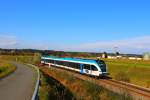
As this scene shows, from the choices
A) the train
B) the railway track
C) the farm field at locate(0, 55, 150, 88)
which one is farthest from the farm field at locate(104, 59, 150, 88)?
the railway track

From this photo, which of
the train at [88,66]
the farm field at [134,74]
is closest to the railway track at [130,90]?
the farm field at [134,74]

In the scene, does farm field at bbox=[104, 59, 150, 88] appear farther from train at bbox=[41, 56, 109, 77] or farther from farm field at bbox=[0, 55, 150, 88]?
train at bbox=[41, 56, 109, 77]

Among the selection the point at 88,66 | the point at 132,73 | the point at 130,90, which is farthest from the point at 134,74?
the point at 130,90

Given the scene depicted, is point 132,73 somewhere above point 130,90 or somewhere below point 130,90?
below

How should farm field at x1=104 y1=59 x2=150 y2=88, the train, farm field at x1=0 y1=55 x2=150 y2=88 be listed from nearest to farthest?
the train
farm field at x1=0 y1=55 x2=150 y2=88
farm field at x1=104 y1=59 x2=150 y2=88

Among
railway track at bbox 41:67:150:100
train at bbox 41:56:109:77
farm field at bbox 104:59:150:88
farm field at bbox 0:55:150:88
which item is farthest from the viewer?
farm field at bbox 104:59:150:88

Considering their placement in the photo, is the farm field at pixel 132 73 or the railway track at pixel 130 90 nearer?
the railway track at pixel 130 90

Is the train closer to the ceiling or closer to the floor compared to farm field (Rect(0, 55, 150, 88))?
closer to the ceiling

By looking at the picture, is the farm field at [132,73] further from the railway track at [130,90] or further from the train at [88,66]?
the railway track at [130,90]

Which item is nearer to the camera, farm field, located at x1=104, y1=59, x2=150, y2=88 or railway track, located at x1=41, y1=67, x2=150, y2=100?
railway track, located at x1=41, y1=67, x2=150, y2=100

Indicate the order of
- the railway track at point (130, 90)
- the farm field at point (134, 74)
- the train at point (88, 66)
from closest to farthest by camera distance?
the railway track at point (130, 90) → the train at point (88, 66) → the farm field at point (134, 74)

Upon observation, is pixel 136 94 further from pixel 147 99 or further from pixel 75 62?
pixel 75 62

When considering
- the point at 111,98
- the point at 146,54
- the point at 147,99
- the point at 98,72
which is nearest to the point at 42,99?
the point at 111,98

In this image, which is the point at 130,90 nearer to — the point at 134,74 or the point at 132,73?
the point at 134,74
